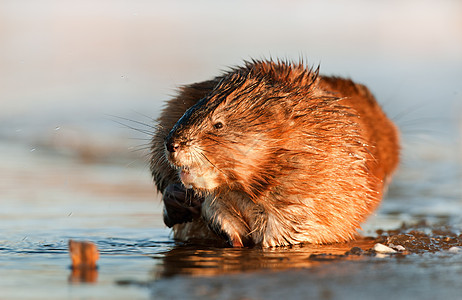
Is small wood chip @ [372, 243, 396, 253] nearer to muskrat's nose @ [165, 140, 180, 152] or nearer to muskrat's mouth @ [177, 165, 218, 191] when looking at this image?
muskrat's mouth @ [177, 165, 218, 191]

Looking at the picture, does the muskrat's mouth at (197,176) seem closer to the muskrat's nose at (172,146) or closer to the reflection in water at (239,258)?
the muskrat's nose at (172,146)

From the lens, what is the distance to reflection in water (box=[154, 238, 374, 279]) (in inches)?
187

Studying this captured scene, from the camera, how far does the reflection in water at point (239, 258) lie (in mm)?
4742

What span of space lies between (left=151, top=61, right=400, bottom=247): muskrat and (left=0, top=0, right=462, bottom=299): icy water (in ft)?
0.84

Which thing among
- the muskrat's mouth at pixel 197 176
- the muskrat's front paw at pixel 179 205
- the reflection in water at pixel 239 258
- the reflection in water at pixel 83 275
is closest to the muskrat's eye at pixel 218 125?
the muskrat's mouth at pixel 197 176

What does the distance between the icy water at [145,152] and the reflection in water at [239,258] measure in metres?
0.02

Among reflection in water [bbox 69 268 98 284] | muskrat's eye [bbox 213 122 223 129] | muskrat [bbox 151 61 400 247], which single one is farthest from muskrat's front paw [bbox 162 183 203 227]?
reflection in water [bbox 69 268 98 284]

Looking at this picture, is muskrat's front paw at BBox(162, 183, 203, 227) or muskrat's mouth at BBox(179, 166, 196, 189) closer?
muskrat's mouth at BBox(179, 166, 196, 189)

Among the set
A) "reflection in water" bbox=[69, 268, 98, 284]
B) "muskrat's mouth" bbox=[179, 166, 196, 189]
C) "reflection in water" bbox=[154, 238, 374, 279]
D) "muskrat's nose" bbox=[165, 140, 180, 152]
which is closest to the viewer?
"reflection in water" bbox=[69, 268, 98, 284]

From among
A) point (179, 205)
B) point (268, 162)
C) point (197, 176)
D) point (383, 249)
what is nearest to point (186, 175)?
point (197, 176)

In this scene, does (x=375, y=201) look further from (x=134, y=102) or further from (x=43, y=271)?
(x=134, y=102)

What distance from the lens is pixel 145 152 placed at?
11.8 m

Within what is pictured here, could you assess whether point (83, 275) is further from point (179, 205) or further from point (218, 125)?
point (179, 205)

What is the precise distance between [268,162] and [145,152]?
6.51 meters
